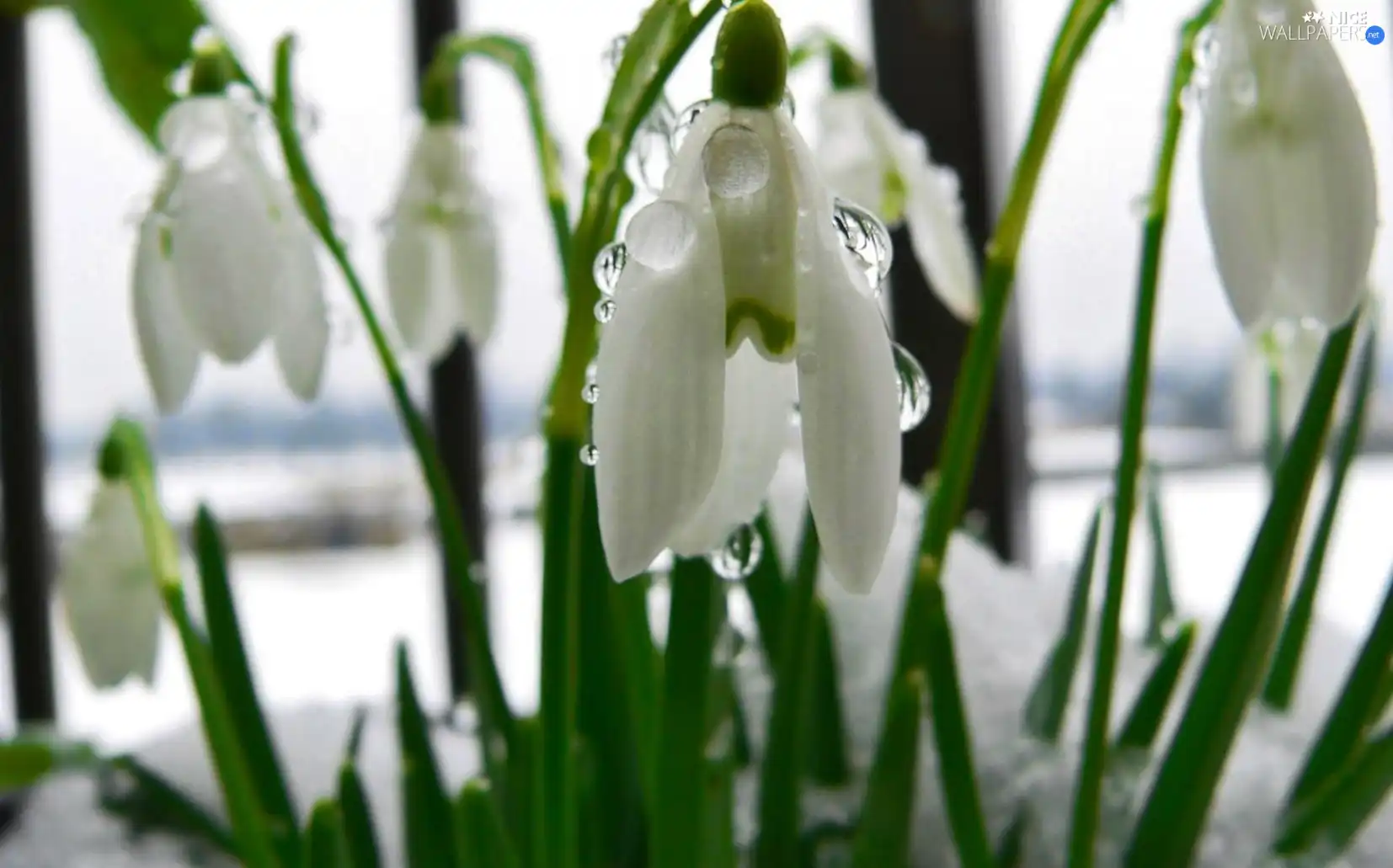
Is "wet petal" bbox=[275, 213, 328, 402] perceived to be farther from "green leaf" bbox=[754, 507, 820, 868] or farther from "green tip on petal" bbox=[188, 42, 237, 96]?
"green leaf" bbox=[754, 507, 820, 868]

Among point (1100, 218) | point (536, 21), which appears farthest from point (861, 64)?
point (536, 21)

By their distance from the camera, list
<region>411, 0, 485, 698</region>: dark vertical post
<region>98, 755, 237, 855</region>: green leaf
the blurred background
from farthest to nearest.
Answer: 1. <region>411, 0, 485, 698</region>: dark vertical post
2. the blurred background
3. <region>98, 755, 237, 855</region>: green leaf

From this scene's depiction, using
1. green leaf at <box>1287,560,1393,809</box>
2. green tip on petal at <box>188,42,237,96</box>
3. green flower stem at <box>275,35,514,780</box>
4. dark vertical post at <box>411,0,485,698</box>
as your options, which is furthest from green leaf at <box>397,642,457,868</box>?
dark vertical post at <box>411,0,485,698</box>

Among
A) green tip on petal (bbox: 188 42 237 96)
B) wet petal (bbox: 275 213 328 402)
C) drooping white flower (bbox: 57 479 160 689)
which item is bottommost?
drooping white flower (bbox: 57 479 160 689)

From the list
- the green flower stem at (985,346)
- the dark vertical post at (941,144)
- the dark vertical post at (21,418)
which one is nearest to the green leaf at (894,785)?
the green flower stem at (985,346)

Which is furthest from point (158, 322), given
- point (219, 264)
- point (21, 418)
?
point (21, 418)

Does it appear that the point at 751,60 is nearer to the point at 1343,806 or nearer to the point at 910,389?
the point at 910,389

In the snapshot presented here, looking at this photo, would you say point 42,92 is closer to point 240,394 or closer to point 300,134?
point 240,394
